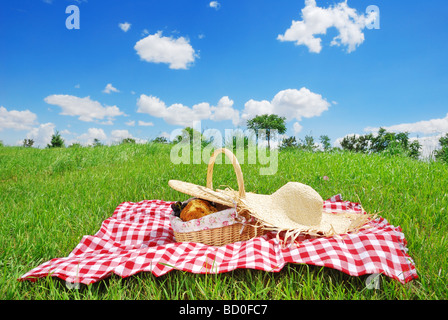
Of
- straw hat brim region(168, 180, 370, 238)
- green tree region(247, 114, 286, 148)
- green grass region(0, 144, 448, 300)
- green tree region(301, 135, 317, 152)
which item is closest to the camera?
green grass region(0, 144, 448, 300)

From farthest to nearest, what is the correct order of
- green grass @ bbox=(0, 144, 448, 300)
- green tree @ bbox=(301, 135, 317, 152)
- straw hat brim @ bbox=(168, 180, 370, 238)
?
green tree @ bbox=(301, 135, 317, 152) < straw hat brim @ bbox=(168, 180, 370, 238) < green grass @ bbox=(0, 144, 448, 300)

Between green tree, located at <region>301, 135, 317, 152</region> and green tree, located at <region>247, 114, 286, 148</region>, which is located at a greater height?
green tree, located at <region>247, 114, 286, 148</region>

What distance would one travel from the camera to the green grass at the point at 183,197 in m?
1.61

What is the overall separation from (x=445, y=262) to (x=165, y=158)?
5049 mm

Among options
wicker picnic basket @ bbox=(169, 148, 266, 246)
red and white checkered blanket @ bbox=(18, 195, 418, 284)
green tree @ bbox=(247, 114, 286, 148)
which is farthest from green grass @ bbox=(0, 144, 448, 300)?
green tree @ bbox=(247, 114, 286, 148)

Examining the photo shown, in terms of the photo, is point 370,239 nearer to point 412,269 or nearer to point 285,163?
point 412,269

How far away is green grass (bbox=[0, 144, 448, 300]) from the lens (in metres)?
1.61

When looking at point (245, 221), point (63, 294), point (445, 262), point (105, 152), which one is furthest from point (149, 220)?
point (105, 152)

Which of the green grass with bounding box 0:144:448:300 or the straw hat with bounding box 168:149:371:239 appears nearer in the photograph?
the green grass with bounding box 0:144:448:300

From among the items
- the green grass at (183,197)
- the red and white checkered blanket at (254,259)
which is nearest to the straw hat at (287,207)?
the red and white checkered blanket at (254,259)

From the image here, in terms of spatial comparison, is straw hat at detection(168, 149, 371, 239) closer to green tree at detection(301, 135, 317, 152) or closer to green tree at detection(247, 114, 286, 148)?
green tree at detection(301, 135, 317, 152)

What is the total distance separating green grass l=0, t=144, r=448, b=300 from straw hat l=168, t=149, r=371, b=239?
385 mm

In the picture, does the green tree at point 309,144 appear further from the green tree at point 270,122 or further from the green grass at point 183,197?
the green tree at point 270,122

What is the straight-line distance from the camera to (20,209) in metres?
3.27
